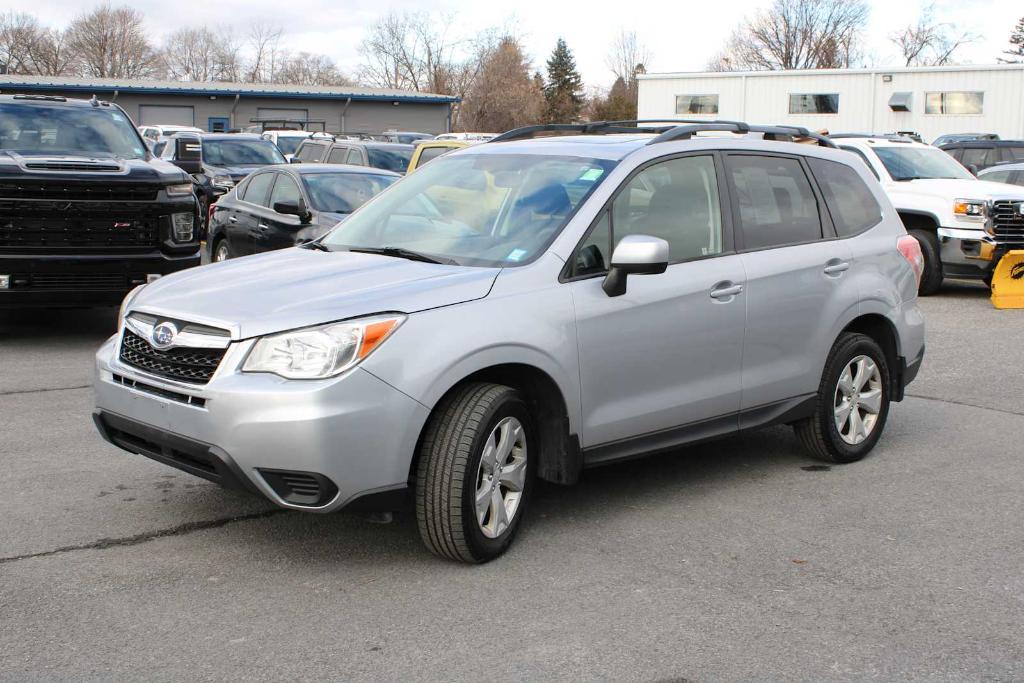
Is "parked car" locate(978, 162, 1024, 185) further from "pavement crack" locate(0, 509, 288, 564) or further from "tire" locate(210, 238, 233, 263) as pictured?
"pavement crack" locate(0, 509, 288, 564)

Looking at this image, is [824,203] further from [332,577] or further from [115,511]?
[115,511]

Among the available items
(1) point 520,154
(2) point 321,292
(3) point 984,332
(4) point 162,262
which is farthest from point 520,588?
(3) point 984,332

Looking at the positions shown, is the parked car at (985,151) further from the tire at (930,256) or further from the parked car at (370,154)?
the parked car at (370,154)

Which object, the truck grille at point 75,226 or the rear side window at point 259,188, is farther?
the rear side window at point 259,188

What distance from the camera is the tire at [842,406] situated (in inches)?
241

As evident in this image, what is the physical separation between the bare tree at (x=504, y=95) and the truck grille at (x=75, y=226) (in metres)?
68.8

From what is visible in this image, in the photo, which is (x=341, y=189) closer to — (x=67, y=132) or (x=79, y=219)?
(x=67, y=132)

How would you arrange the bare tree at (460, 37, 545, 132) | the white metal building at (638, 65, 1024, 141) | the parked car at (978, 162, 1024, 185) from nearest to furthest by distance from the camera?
the parked car at (978, 162, 1024, 185) < the white metal building at (638, 65, 1024, 141) < the bare tree at (460, 37, 545, 132)

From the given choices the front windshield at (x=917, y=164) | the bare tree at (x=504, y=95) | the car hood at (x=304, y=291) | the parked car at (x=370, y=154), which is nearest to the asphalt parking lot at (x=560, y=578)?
the car hood at (x=304, y=291)

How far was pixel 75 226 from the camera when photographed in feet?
30.3

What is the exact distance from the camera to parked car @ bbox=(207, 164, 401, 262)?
11.7 metres

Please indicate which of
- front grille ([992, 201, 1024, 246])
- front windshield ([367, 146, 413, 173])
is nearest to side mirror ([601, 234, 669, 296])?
front grille ([992, 201, 1024, 246])

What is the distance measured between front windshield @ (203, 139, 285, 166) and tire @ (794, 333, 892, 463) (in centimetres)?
1716

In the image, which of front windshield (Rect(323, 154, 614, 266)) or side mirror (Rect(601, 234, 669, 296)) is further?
front windshield (Rect(323, 154, 614, 266))
